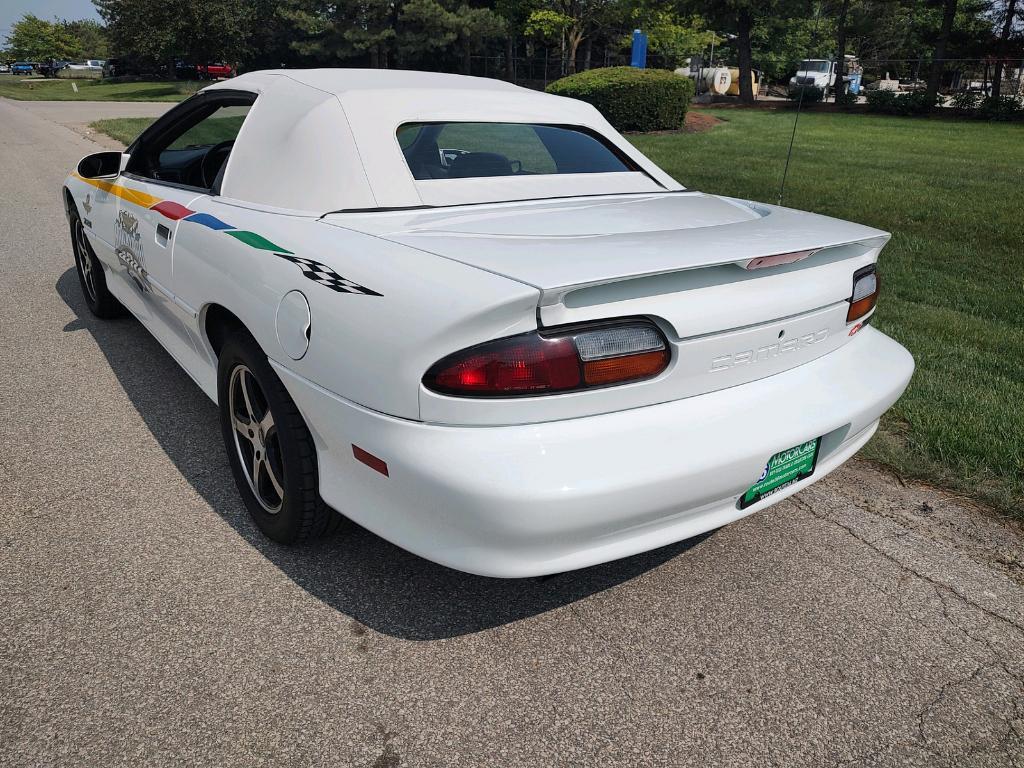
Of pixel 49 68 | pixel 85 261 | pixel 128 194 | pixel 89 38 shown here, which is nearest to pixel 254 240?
pixel 128 194

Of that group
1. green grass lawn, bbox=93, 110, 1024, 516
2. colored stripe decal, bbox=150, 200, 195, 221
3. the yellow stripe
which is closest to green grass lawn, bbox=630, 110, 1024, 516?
green grass lawn, bbox=93, 110, 1024, 516

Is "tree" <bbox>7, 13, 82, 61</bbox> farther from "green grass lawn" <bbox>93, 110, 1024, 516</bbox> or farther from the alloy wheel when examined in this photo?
the alloy wheel

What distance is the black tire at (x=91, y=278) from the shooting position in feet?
15.3

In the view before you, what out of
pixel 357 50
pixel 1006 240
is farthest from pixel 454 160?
pixel 357 50

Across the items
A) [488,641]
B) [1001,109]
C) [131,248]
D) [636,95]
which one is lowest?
[488,641]

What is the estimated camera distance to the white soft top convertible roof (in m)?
2.64

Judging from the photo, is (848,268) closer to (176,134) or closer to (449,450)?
(449,450)

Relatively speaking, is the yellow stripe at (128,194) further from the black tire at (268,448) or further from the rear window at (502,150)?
the rear window at (502,150)

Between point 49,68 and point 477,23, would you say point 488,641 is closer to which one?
point 477,23

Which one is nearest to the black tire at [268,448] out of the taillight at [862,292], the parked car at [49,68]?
the taillight at [862,292]

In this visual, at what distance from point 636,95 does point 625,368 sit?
17253 millimetres

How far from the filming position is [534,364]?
6.00 feet

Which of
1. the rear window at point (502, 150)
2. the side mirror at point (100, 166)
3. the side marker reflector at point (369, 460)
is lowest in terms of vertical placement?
the side marker reflector at point (369, 460)

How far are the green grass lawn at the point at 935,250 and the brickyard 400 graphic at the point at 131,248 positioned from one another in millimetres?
3398
